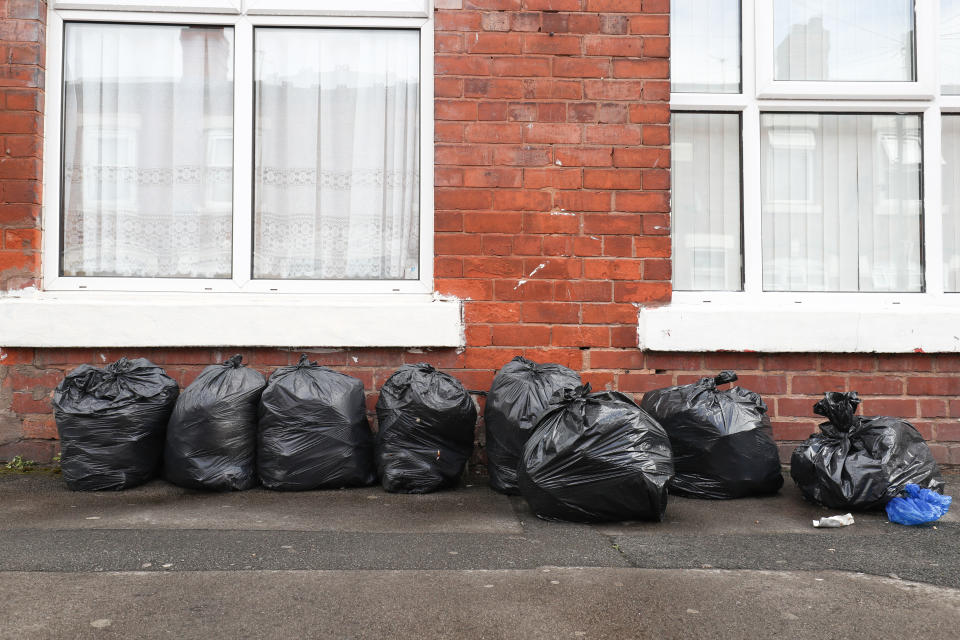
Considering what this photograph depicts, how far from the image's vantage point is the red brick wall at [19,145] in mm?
4047

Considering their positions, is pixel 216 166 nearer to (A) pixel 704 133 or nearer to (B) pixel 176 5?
(B) pixel 176 5

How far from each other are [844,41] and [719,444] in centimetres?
260

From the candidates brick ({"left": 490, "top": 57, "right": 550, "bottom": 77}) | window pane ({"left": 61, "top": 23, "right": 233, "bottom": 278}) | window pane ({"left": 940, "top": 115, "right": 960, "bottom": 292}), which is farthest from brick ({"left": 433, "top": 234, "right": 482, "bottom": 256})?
window pane ({"left": 940, "top": 115, "right": 960, "bottom": 292})

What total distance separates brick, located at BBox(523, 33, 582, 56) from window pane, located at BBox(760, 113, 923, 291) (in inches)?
48.9

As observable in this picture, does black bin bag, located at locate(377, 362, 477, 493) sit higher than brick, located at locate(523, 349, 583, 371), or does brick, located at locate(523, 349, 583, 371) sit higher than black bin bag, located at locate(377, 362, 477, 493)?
brick, located at locate(523, 349, 583, 371)

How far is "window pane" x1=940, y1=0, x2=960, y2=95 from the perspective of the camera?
14.5 ft

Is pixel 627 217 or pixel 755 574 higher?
pixel 627 217

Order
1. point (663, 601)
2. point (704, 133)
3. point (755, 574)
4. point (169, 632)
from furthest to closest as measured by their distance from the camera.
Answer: point (704, 133) < point (755, 574) < point (663, 601) < point (169, 632)

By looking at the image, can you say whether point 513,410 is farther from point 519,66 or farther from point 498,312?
point 519,66

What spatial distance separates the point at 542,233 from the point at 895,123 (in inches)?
87.7

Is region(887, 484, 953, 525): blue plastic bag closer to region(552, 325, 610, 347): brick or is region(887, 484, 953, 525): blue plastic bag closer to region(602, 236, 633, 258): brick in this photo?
region(552, 325, 610, 347): brick

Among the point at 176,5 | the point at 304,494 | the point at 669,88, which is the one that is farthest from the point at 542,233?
the point at 176,5

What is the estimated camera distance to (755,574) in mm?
2531

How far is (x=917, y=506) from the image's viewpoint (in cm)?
315
